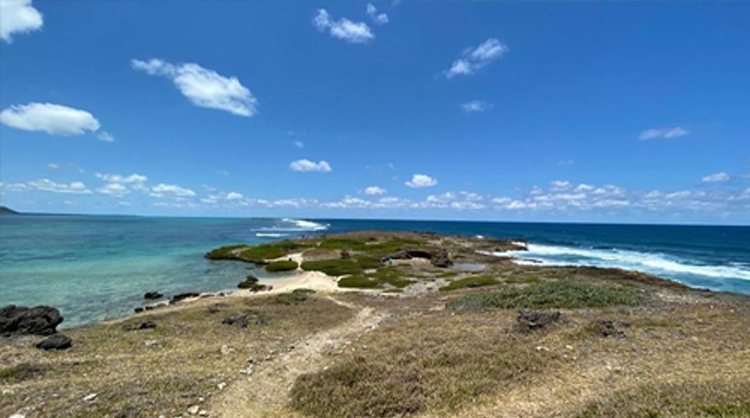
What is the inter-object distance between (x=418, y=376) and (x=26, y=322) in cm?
1994

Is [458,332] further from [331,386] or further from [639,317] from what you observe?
[639,317]

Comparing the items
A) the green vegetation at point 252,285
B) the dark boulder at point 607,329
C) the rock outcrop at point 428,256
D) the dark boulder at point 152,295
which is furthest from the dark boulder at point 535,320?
the rock outcrop at point 428,256

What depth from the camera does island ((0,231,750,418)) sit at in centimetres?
965

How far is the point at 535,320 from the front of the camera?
16.7 m

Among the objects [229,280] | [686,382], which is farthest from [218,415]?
[229,280]

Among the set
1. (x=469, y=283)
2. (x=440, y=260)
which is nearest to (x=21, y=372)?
(x=469, y=283)

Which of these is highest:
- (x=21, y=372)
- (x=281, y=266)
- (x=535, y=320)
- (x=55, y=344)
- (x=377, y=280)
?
(x=535, y=320)

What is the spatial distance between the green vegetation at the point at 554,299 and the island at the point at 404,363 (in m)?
0.14

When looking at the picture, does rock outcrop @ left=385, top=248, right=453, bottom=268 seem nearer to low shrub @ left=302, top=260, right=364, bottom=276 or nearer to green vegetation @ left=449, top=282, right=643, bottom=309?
low shrub @ left=302, top=260, right=364, bottom=276

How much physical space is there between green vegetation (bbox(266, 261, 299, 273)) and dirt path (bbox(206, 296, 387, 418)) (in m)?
36.0

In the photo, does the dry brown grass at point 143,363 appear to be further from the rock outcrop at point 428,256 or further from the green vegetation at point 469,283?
the rock outcrop at point 428,256

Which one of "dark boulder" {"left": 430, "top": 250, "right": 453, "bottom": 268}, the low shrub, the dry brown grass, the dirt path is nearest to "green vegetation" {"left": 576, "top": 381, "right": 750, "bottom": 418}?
the dirt path

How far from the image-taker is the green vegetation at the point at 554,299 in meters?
23.1

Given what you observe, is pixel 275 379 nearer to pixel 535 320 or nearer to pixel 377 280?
pixel 535 320
